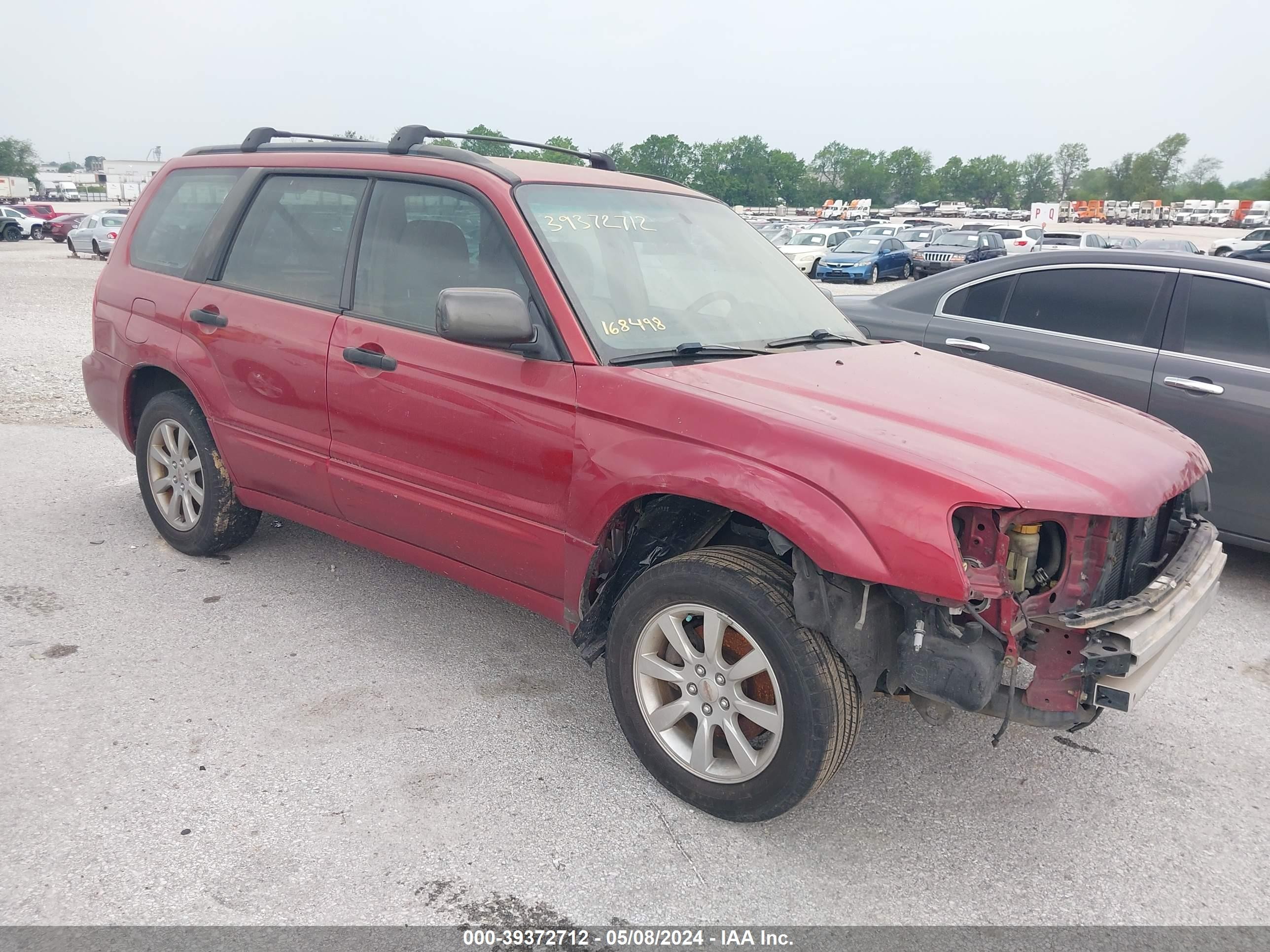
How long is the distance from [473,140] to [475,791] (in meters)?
2.83

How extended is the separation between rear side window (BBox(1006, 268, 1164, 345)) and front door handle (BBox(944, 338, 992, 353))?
26cm

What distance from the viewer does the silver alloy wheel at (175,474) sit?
455 cm

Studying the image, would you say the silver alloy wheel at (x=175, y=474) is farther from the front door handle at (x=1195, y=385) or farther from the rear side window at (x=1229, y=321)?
the rear side window at (x=1229, y=321)

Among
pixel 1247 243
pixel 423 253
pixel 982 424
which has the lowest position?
pixel 1247 243

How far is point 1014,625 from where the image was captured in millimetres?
2553

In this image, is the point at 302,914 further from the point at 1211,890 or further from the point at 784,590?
the point at 1211,890

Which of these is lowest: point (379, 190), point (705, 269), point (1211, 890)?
point (1211, 890)

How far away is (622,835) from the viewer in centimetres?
283

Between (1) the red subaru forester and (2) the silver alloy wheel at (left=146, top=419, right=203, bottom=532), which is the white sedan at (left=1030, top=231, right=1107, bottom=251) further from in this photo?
(2) the silver alloy wheel at (left=146, top=419, right=203, bottom=532)

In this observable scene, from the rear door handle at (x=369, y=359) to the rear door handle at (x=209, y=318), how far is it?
87cm

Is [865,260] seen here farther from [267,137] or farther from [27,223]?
[27,223]

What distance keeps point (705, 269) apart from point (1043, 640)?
1.89 m

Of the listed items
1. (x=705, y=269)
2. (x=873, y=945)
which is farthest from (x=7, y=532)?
(x=873, y=945)

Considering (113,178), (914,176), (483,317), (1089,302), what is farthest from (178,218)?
(914,176)
